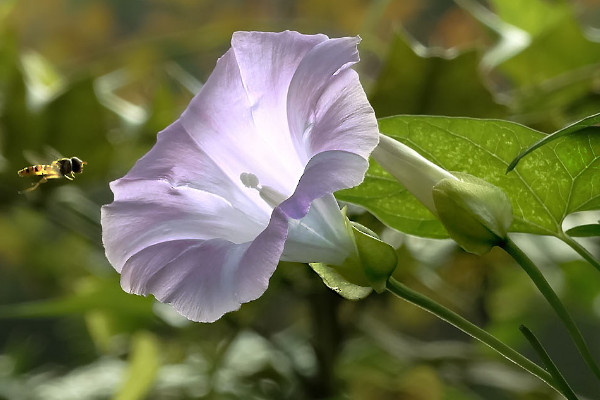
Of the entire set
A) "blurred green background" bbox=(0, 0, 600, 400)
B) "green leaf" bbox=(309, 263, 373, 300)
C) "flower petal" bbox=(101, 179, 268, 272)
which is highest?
"flower petal" bbox=(101, 179, 268, 272)

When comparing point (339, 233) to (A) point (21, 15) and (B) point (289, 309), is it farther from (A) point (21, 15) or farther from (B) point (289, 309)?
(A) point (21, 15)

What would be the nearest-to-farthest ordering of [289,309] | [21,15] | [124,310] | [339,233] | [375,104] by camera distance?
[339,233]
[375,104]
[124,310]
[289,309]
[21,15]

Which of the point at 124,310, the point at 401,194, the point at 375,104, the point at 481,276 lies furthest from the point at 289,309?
the point at 401,194

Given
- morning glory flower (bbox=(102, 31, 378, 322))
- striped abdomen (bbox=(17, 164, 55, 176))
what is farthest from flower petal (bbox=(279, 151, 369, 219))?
striped abdomen (bbox=(17, 164, 55, 176))

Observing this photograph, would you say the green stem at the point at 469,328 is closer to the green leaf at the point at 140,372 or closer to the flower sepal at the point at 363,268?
the flower sepal at the point at 363,268

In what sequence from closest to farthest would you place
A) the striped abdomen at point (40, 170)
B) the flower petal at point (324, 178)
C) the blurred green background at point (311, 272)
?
1. the flower petal at point (324, 178)
2. the striped abdomen at point (40, 170)
3. the blurred green background at point (311, 272)

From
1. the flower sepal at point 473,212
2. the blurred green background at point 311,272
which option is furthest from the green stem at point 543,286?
the blurred green background at point 311,272

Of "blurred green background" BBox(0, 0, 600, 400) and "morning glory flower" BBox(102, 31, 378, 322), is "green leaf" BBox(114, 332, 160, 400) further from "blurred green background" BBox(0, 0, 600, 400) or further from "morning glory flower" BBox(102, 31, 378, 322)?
"morning glory flower" BBox(102, 31, 378, 322)

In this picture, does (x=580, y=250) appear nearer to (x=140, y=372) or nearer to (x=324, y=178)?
(x=324, y=178)
